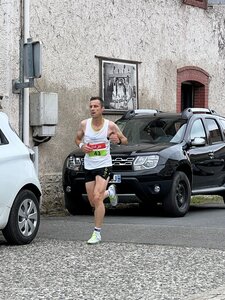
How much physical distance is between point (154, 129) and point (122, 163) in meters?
1.65

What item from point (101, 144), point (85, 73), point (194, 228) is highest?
point (85, 73)

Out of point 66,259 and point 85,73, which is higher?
point 85,73

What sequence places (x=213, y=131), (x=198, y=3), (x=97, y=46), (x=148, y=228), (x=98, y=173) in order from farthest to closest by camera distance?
(x=198, y=3), (x=97, y=46), (x=213, y=131), (x=148, y=228), (x=98, y=173)

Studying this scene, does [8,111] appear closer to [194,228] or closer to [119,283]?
[194,228]

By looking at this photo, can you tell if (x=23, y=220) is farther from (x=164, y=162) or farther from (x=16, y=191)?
(x=164, y=162)

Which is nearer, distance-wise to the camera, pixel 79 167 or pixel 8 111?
pixel 79 167

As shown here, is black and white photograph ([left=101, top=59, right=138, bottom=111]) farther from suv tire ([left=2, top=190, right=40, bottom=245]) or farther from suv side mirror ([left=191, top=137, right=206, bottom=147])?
suv tire ([left=2, top=190, right=40, bottom=245])

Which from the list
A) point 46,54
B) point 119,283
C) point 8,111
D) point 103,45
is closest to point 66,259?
point 119,283

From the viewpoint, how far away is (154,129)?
46.4 feet

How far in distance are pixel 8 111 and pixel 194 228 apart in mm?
4576

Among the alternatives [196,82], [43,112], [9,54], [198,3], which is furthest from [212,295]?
[198,3]

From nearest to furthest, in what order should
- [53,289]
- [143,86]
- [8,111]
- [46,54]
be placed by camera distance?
[53,289] < [8,111] < [46,54] < [143,86]

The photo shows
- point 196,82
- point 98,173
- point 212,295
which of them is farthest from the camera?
point 196,82

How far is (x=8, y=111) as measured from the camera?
46.0 ft
